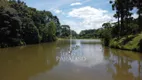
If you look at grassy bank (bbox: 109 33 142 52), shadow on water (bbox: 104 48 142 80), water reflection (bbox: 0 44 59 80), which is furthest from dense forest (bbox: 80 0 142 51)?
water reflection (bbox: 0 44 59 80)

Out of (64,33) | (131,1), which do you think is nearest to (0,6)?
(131,1)

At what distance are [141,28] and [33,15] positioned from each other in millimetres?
34999

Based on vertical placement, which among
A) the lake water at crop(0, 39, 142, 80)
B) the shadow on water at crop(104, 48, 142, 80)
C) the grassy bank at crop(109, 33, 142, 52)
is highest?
the grassy bank at crop(109, 33, 142, 52)

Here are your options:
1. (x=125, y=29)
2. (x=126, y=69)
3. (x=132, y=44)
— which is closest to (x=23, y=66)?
(x=126, y=69)

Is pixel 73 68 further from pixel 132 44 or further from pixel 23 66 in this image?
pixel 132 44

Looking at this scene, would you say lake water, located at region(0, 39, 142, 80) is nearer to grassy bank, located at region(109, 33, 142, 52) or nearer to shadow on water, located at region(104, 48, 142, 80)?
shadow on water, located at region(104, 48, 142, 80)

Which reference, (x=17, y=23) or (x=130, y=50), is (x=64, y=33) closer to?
(x=17, y=23)

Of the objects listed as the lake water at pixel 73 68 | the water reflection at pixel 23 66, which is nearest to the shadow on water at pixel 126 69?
the lake water at pixel 73 68

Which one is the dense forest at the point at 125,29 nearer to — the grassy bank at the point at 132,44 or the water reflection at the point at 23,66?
the grassy bank at the point at 132,44

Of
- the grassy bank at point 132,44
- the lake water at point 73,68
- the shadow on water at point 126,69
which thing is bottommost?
the shadow on water at point 126,69

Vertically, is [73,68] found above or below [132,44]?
below

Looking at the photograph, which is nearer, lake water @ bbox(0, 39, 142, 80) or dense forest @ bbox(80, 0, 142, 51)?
lake water @ bbox(0, 39, 142, 80)

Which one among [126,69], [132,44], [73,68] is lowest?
[126,69]

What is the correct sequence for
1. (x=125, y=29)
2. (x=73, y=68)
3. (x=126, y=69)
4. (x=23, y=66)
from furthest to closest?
(x=125, y=29) < (x=23, y=66) < (x=73, y=68) < (x=126, y=69)
